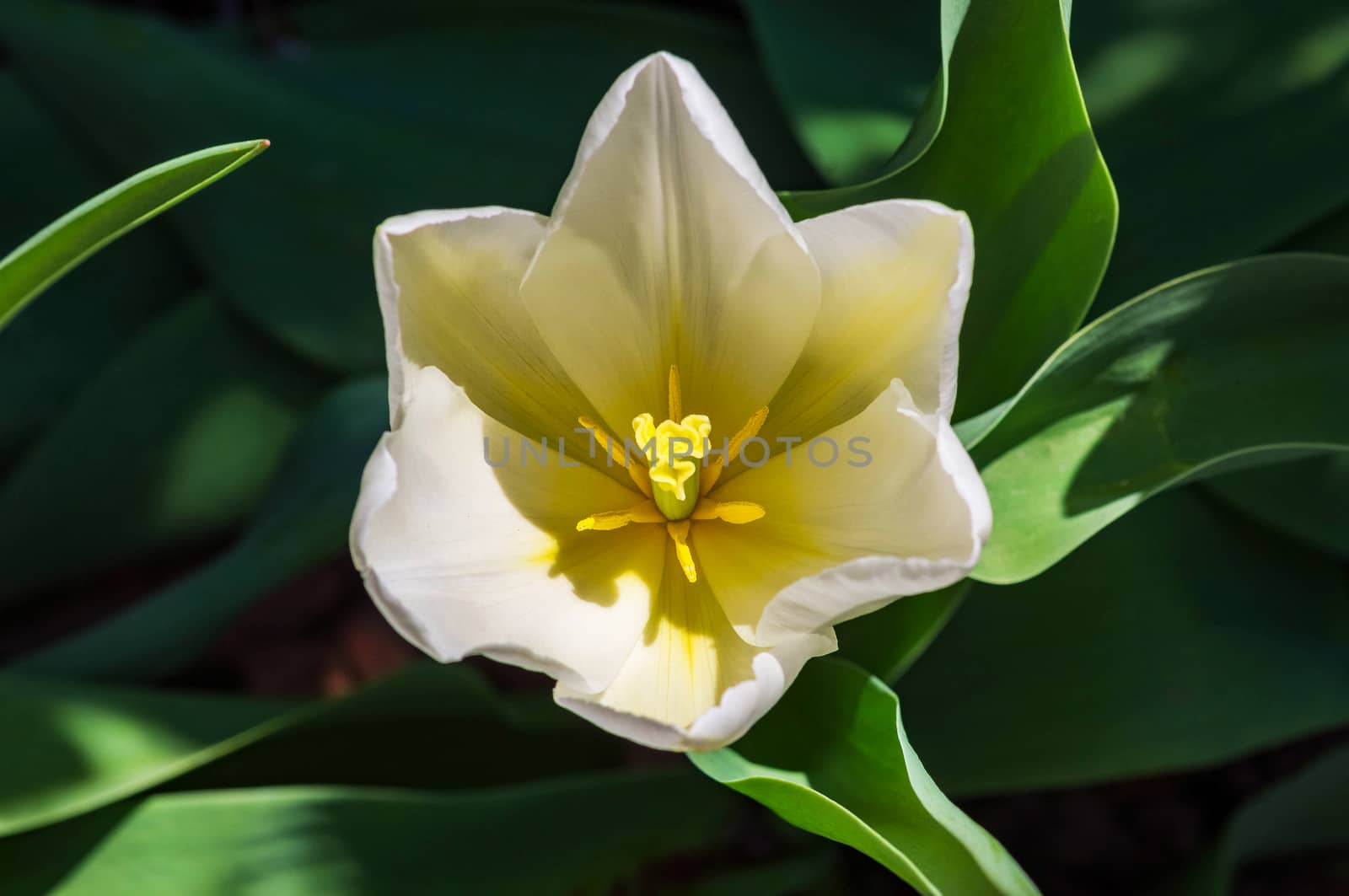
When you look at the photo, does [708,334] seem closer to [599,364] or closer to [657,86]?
[599,364]

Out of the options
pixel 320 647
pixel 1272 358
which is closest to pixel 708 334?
pixel 1272 358

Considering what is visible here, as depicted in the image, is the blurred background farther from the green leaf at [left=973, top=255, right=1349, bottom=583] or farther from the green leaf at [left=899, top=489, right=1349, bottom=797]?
the green leaf at [left=973, top=255, right=1349, bottom=583]

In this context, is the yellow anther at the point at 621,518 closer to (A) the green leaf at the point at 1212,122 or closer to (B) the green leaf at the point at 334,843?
(B) the green leaf at the point at 334,843

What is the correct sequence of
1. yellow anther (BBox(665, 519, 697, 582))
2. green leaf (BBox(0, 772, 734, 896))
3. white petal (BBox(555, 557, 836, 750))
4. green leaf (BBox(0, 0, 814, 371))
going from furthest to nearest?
green leaf (BBox(0, 0, 814, 371)), green leaf (BBox(0, 772, 734, 896)), yellow anther (BBox(665, 519, 697, 582)), white petal (BBox(555, 557, 836, 750))

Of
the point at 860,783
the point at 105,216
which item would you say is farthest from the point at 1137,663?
the point at 105,216

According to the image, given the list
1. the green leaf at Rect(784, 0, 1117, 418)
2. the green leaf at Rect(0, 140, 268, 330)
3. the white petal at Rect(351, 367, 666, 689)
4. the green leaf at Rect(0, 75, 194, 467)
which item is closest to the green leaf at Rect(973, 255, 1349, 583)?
the green leaf at Rect(784, 0, 1117, 418)

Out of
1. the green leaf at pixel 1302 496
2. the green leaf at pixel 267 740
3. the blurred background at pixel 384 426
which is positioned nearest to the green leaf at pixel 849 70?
the blurred background at pixel 384 426
